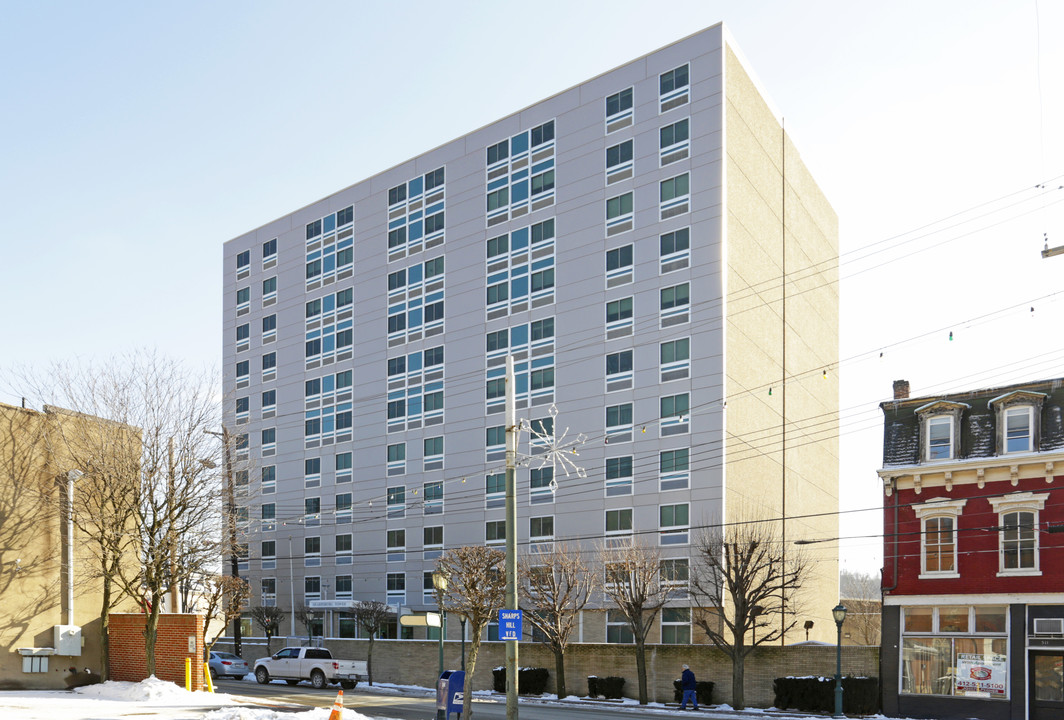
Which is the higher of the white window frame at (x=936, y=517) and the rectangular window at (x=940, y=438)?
the rectangular window at (x=940, y=438)

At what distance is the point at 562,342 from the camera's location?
58750 mm

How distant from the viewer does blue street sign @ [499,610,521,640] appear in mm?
20078

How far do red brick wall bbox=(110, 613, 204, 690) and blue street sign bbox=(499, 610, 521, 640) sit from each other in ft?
39.6

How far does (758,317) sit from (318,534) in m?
35.3

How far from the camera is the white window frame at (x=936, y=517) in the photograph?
33.8 metres

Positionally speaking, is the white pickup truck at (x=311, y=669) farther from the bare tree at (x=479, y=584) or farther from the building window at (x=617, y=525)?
the building window at (x=617, y=525)

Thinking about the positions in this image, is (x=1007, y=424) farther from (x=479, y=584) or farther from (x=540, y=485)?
(x=540, y=485)

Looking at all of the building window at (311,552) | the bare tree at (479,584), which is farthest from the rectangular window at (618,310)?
the building window at (311,552)

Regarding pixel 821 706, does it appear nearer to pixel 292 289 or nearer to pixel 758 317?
pixel 758 317

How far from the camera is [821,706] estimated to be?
35281mm

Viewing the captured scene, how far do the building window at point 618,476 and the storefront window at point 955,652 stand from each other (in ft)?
70.3

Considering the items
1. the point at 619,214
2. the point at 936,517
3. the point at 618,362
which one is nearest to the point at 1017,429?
the point at 936,517

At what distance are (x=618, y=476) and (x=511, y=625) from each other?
35332 mm

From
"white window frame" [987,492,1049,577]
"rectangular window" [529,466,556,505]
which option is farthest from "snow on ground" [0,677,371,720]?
"rectangular window" [529,466,556,505]
